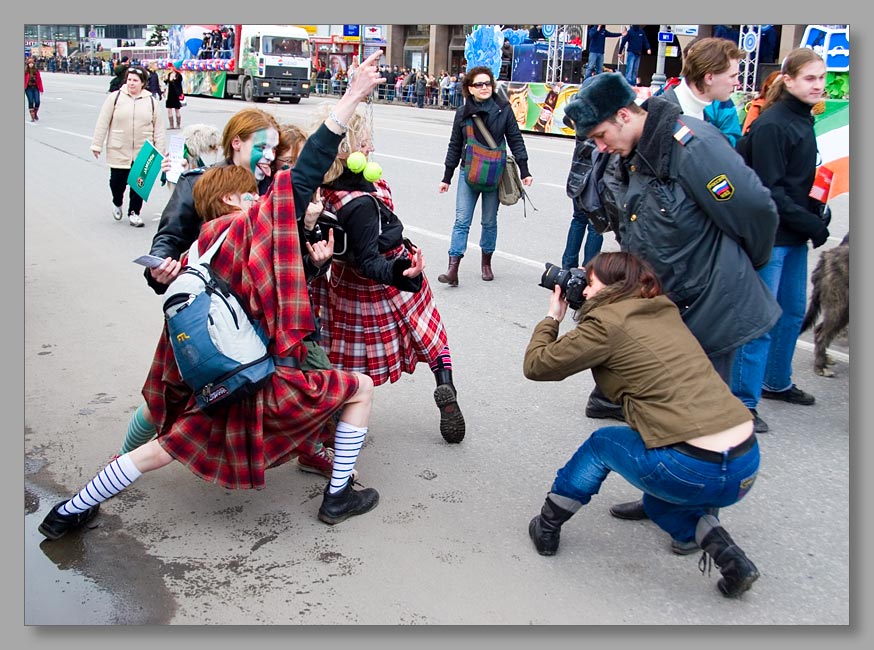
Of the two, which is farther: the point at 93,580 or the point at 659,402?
the point at 93,580

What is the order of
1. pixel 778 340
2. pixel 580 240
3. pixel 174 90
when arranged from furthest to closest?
pixel 174 90
pixel 580 240
pixel 778 340

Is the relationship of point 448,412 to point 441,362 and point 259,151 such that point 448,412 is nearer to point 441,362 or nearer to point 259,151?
point 441,362

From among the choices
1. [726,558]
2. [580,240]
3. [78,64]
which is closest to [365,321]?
[726,558]

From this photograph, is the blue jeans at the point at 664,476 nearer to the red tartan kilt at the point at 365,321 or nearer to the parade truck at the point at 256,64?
the red tartan kilt at the point at 365,321

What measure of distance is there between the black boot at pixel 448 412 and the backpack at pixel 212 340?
1.34 m

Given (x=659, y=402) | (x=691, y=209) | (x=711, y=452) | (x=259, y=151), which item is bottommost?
(x=711, y=452)

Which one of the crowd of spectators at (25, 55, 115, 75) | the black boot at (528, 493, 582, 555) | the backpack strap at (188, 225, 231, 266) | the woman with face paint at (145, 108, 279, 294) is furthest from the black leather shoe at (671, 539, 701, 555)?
the crowd of spectators at (25, 55, 115, 75)

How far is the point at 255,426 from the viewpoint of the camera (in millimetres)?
3266

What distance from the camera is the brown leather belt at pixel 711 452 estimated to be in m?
2.91

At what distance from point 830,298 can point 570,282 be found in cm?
276

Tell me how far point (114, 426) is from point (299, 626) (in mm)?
2072

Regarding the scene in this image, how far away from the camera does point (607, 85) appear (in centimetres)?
319

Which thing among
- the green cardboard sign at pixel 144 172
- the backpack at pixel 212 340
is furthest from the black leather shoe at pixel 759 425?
the green cardboard sign at pixel 144 172

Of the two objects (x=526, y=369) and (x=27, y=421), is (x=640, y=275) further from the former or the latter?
(x=27, y=421)
